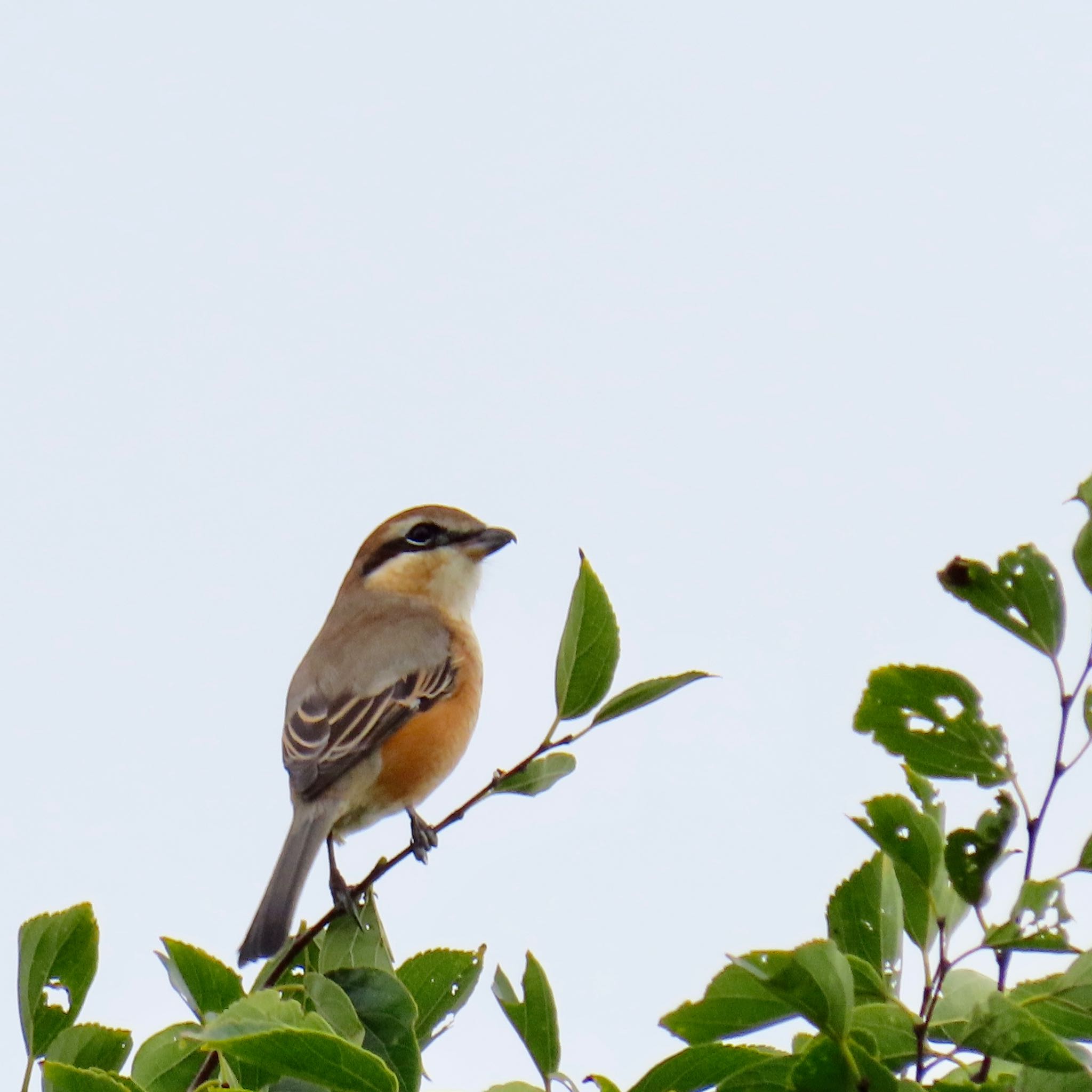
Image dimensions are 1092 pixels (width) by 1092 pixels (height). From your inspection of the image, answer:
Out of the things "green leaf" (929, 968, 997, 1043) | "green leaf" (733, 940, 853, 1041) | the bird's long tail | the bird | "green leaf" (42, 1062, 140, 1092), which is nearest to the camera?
"green leaf" (733, 940, 853, 1041)

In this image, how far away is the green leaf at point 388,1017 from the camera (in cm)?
210

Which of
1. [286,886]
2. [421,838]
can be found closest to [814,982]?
[421,838]

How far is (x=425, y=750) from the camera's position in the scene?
557 centimetres

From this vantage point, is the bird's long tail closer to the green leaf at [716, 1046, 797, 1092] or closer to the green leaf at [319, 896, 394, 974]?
the green leaf at [319, 896, 394, 974]

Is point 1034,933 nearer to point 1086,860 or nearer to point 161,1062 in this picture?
point 1086,860

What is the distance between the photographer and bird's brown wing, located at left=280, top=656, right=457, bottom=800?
5238mm

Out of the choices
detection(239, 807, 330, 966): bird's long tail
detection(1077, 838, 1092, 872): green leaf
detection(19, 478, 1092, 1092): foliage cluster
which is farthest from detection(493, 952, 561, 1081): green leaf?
detection(239, 807, 330, 966): bird's long tail

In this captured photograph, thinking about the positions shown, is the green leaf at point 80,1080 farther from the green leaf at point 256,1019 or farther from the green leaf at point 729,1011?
the green leaf at point 729,1011

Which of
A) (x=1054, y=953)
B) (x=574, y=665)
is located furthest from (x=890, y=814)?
(x=574, y=665)

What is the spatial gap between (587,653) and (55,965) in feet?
3.18

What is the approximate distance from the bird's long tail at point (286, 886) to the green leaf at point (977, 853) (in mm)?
2490

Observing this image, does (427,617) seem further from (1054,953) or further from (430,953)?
(1054,953)

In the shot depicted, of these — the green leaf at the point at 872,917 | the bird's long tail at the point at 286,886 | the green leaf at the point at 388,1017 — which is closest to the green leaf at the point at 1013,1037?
the green leaf at the point at 872,917

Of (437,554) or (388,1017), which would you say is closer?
(388,1017)
